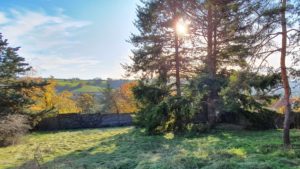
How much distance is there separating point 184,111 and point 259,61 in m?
5.08

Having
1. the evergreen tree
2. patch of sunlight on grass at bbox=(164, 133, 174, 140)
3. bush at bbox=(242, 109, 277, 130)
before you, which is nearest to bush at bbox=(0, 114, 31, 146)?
the evergreen tree

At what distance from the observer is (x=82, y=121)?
19.3m

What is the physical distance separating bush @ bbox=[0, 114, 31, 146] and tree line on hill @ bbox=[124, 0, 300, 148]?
5599mm

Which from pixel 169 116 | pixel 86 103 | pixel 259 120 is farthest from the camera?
pixel 86 103

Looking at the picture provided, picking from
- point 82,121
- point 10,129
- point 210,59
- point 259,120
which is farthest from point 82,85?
point 259,120

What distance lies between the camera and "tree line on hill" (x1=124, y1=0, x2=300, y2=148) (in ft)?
25.4

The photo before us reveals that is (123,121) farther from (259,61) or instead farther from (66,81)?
(66,81)

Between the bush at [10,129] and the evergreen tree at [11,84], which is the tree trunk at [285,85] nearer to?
the bush at [10,129]

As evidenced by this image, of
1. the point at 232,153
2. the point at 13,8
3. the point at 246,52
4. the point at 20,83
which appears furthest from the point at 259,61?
the point at 20,83

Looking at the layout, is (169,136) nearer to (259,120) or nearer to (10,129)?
(259,120)

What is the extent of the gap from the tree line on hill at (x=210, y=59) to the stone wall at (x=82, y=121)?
4368mm

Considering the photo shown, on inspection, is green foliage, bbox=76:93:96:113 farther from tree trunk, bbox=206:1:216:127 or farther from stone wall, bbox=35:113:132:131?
tree trunk, bbox=206:1:216:127

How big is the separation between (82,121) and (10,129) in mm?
7687

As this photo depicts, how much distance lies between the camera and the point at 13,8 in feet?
29.4
